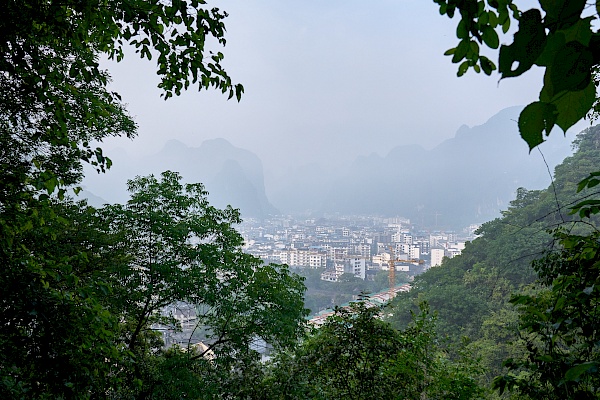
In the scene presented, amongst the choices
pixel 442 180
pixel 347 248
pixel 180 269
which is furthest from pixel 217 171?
pixel 180 269

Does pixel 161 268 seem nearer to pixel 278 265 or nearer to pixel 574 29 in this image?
pixel 278 265

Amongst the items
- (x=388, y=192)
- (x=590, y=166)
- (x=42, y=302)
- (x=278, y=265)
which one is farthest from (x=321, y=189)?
(x=42, y=302)

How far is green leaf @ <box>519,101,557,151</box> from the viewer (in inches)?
12.5

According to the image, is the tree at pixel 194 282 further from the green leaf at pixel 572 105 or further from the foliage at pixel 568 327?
the green leaf at pixel 572 105

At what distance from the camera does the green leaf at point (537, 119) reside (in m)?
0.32

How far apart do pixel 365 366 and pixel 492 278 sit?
40.0 feet

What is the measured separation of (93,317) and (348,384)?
269 cm

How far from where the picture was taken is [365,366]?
3.38 metres

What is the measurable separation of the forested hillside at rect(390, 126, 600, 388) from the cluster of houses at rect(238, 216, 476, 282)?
224 centimetres

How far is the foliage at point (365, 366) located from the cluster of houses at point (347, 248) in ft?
36.8

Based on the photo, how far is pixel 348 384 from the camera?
343cm

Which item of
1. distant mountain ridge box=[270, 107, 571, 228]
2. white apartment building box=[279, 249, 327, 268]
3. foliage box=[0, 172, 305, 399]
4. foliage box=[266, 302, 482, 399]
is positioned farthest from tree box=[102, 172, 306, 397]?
distant mountain ridge box=[270, 107, 571, 228]

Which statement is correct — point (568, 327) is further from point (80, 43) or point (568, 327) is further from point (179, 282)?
point (179, 282)

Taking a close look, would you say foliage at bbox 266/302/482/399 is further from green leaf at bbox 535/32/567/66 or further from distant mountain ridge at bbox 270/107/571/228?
distant mountain ridge at bbox 270/107/571/228
